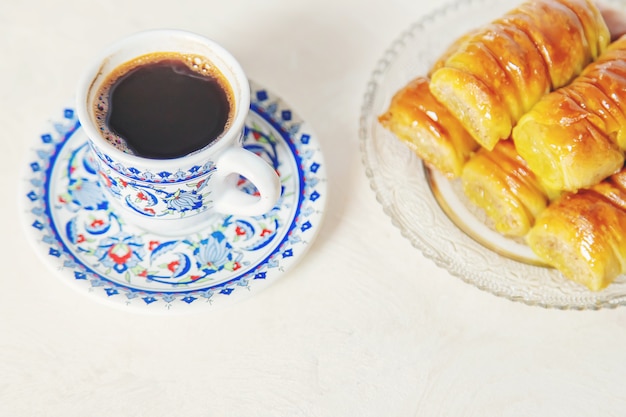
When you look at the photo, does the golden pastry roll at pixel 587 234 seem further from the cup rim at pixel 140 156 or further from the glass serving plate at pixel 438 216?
the cup rim at pixel 140 156

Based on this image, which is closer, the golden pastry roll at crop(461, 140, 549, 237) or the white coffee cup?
the white coffee cup

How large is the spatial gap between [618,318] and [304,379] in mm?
509

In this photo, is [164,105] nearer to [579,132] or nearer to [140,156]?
[140,156]

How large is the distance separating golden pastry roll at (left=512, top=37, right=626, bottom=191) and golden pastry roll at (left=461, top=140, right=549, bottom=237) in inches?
1.2

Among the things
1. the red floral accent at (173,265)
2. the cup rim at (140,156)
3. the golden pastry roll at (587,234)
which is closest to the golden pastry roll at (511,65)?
the golden pastry roll at (587,234)

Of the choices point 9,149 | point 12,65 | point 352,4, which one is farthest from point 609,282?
point 12,65

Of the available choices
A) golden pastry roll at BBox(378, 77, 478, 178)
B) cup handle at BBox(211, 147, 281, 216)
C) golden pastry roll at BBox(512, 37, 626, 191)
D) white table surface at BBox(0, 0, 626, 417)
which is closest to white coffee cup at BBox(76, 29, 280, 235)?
cup handle at BBox(211, 147, 281, 216)

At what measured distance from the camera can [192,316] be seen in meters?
1.11

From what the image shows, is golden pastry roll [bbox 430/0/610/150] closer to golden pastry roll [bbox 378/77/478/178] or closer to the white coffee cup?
golden pastry roll [bbox 378/77/478/178]

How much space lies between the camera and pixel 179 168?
3.25ft

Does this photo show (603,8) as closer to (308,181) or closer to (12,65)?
(308,181)

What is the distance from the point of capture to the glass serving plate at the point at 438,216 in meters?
1.10

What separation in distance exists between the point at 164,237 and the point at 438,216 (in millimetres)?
444

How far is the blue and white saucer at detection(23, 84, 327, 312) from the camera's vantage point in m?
1.05
